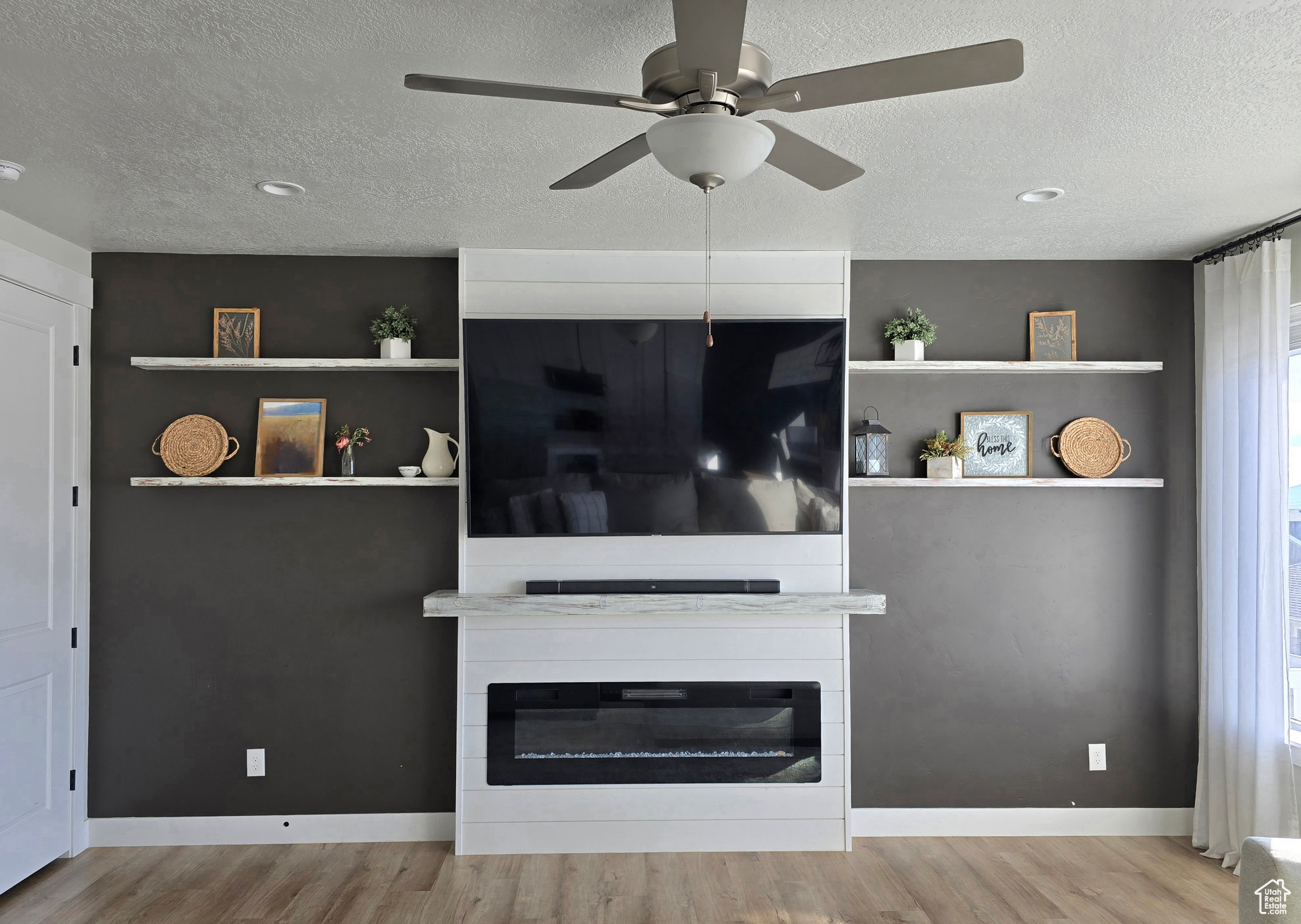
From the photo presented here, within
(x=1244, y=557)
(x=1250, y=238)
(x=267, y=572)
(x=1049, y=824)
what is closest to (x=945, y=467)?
(x=1244, y=557)

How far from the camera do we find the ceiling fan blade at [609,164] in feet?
6.15

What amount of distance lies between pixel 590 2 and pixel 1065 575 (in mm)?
3156

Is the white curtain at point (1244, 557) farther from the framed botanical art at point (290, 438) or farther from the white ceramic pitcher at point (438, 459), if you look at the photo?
the framed botanical art at point (290, 438)

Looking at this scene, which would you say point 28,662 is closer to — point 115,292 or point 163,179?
point 115,292

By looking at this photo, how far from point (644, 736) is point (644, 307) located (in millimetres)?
1797

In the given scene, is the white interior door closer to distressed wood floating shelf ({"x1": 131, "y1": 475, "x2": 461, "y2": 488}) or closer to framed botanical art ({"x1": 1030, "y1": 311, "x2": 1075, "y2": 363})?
distressed wood floating shelf ({"x1": 131, "y1": 475, "x2": 461, "y2": 488})

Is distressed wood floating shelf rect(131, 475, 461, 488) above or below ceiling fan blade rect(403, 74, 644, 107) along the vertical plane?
below

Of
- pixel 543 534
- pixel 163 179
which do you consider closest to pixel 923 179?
pixel 543 534

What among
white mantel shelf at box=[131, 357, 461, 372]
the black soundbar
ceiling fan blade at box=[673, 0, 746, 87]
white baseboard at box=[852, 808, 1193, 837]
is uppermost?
ceiling fan blade at box=[673, 0, 746, 87]

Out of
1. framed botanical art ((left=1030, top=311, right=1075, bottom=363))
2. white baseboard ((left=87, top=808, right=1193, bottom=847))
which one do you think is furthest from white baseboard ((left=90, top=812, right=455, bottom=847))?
framed botanical art ((left=1030, top=311, right=1075, bottom=363))

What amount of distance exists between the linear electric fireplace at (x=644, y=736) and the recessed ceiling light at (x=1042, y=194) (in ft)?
6.95

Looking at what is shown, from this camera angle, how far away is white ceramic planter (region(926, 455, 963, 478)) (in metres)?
3.66

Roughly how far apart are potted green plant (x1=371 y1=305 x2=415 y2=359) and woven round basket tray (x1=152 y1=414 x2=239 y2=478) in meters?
0.76

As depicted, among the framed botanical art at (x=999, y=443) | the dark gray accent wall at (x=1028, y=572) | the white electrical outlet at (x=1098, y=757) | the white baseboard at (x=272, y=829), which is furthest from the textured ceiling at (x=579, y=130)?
the white baseboard at (x=272, y=829)
